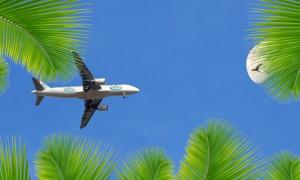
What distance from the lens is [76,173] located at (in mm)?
2838

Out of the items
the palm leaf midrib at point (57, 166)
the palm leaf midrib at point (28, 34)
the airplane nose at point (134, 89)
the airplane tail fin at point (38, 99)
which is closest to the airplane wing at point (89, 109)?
the airplane tail fin at point (38, 99)

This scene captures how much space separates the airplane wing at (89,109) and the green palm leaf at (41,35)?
40.3 metres

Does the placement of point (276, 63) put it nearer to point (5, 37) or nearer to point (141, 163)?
point (5, 37)

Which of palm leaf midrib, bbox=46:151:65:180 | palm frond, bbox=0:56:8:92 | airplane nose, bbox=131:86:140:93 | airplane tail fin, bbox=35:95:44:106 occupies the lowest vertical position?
palm leaf midrib, bbox=46:151:65:180

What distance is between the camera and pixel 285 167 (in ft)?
14.3

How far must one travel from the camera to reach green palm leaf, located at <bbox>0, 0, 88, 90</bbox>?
6.71ft

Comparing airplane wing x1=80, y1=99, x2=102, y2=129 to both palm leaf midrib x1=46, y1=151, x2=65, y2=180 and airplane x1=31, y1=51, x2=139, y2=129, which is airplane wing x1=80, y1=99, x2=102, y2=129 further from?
palm leaf midrib x1=46, y1=151, x2=65, y2=180

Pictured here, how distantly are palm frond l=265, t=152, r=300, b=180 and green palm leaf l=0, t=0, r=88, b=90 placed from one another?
A: 2388mm

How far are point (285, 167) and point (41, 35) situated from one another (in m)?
2.88

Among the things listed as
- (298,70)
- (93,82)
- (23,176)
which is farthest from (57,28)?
(93,82)

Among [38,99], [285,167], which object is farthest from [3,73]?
[38,99]

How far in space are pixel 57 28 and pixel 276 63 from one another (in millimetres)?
918

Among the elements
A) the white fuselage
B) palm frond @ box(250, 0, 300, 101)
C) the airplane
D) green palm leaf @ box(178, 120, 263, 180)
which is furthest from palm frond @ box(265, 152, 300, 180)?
the white fuselage

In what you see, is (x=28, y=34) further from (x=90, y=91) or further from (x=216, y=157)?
(x=90, y=91)
